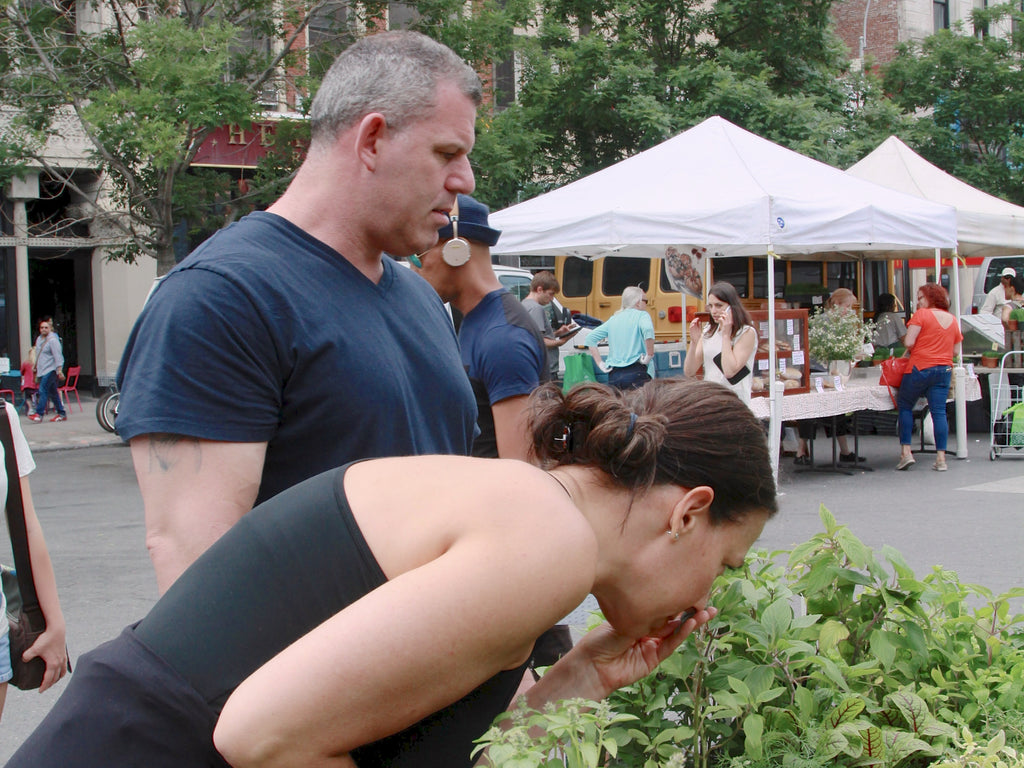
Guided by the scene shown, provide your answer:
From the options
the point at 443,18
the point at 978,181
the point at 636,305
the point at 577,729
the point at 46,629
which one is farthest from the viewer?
the point at 978,181

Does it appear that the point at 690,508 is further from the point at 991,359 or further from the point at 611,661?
the point at 991,359

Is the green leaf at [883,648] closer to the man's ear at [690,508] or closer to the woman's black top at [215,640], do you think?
the man's ear at [690,508]

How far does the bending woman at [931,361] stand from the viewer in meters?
10.2

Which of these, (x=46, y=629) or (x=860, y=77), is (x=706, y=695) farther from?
(x=860, y=77)

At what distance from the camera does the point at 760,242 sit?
8836 mm

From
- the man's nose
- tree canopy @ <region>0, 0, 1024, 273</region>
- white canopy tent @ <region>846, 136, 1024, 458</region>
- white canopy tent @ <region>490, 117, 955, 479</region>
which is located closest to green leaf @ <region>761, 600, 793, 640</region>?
the man's nose

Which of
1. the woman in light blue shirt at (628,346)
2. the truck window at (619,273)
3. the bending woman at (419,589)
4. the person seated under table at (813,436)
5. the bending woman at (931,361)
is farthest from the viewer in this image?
the truck window at (619,273)

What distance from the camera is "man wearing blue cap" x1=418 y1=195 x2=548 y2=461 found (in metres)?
3.18

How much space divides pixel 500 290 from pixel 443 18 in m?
12.0

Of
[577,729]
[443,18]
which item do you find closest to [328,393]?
[577,729]

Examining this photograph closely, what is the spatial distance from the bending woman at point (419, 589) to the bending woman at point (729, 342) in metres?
7.23

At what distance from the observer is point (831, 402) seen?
9734 millimetres

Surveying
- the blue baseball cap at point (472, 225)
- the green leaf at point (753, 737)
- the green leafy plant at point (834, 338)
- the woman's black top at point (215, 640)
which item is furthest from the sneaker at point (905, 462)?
the woman's black top at point (215, 640)

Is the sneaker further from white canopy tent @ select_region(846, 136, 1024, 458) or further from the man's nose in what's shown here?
the man's nose
